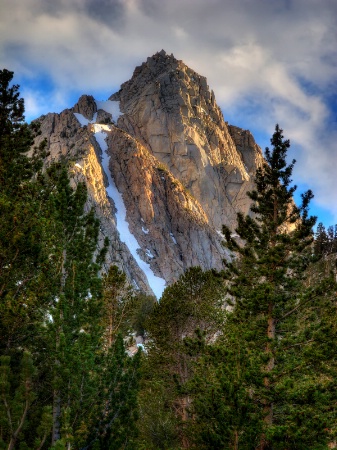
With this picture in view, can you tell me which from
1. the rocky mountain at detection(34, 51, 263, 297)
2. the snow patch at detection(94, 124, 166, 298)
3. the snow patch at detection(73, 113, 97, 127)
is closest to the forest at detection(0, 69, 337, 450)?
the rocky mountain at detection(34, 51, 263, 297)

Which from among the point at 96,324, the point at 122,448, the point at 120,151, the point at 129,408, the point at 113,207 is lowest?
the point at 122,448

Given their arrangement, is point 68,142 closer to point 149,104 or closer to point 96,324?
point 149,104

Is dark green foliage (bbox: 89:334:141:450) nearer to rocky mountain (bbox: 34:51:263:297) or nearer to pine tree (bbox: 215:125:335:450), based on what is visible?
pine tree (bbox: 215:125:335:450)

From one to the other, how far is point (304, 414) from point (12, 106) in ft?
57.3

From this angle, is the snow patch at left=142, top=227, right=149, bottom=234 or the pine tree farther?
the snow patch at left=142, top=227, right=149, bottom=234

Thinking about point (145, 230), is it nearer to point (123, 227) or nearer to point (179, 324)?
point (123, 227)

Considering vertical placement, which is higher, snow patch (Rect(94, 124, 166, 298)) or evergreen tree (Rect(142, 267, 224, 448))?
snow patch (Rect(94, 124, 166, 298))

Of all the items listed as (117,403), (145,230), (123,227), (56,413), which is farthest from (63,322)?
(145,230)

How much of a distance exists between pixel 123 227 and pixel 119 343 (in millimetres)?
100226

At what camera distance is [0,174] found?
545 inches

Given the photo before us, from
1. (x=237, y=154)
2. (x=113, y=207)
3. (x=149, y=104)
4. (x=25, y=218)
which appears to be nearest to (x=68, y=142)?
(x=113, y=207)

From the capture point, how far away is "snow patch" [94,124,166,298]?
100250 mm

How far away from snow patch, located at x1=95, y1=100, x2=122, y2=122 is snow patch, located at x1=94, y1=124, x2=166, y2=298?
79.0ft

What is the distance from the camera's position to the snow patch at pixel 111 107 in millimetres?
151650
